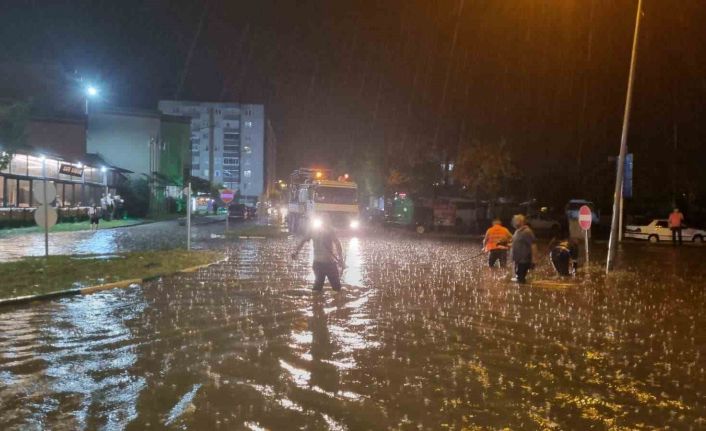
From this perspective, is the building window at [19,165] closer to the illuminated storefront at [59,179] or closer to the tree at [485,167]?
the illuminated storefront at [59,179]

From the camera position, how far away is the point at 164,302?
12.6m

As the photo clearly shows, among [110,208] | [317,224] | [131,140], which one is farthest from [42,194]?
[131,140]

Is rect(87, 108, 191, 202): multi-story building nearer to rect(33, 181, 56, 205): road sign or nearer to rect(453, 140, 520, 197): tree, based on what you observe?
rect(453, 140, 520, 197): tree

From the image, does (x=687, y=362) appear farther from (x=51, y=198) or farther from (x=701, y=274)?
(x=51, y=198)

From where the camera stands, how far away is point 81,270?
54.7 ft

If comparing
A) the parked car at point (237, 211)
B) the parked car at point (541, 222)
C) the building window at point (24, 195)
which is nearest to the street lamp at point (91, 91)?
the parked car at point (237, 211)

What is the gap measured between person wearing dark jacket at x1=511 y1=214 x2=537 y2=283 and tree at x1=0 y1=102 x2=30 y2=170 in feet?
80.0

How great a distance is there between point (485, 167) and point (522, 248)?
34.0 m

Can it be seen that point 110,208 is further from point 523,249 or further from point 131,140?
Answer: point 523,249

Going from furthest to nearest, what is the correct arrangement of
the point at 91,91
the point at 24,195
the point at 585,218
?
1. the point at 91,91
2. the point at 24,195
3. the point at 585,218

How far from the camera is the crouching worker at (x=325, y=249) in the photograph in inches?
500

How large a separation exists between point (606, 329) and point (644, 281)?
8430 mm

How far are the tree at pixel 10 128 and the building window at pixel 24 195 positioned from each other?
31.5 ft

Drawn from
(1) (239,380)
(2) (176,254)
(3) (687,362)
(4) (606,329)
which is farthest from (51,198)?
(3) (687,362)
